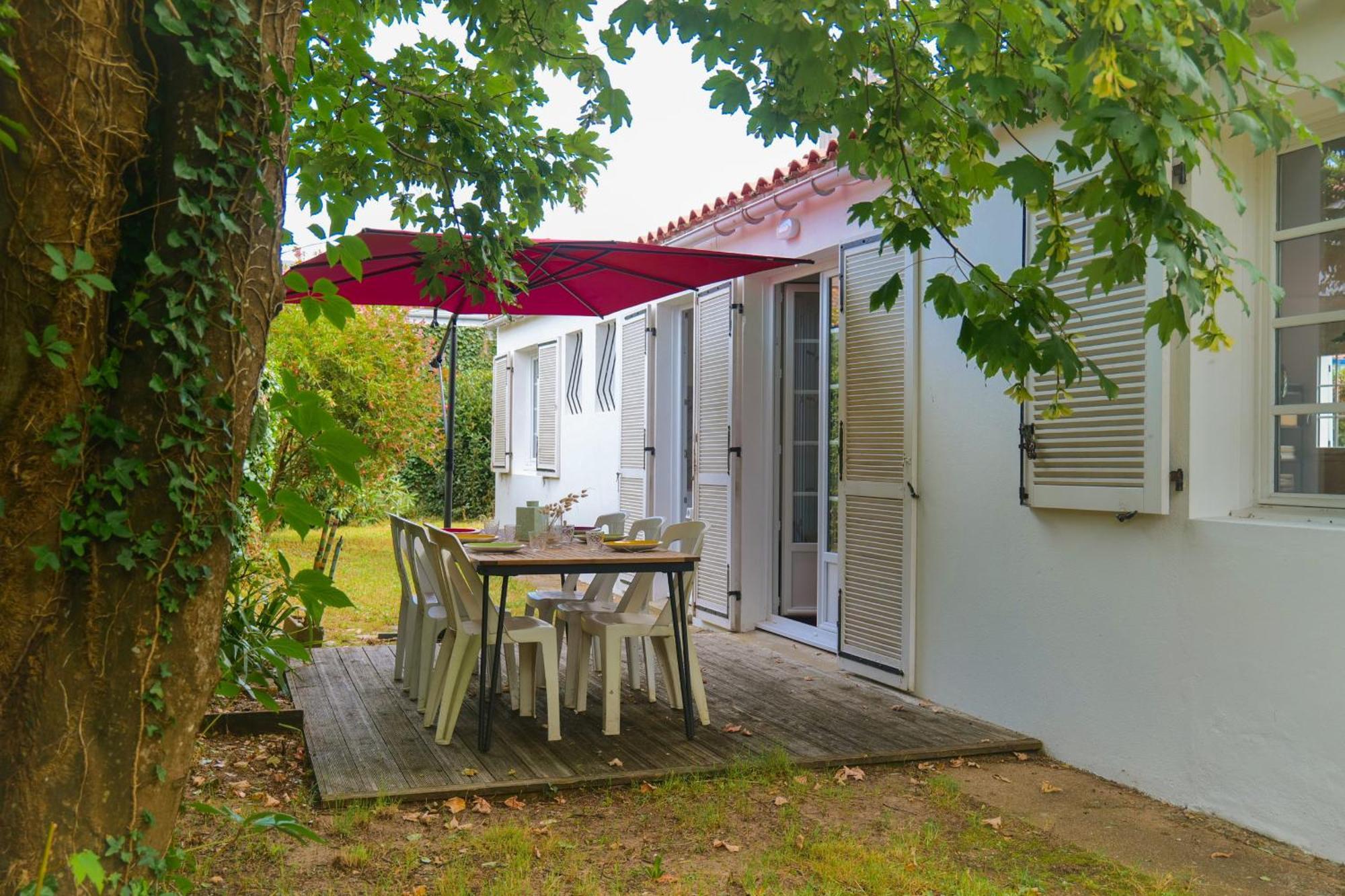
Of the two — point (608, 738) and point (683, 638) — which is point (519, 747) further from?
point (683, 638)

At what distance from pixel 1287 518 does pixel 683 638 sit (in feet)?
7.73

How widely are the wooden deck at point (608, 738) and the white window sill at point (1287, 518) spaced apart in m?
1.35

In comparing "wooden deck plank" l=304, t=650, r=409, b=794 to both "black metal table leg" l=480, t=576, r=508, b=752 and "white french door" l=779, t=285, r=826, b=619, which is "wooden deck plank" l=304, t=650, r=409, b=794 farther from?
"white french door" l=779, t=285, r=826, b=619

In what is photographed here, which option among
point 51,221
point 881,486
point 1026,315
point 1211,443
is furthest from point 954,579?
point 51,221

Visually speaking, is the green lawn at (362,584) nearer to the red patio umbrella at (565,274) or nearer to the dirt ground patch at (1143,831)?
the red patio umbrella at (565,274)

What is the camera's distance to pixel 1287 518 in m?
3.79

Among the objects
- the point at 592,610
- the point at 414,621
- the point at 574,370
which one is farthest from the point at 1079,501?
the point at 574,370

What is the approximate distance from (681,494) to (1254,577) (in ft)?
17.5

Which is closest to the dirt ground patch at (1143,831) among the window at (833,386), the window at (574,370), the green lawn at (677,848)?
the green lawn at (677,848)

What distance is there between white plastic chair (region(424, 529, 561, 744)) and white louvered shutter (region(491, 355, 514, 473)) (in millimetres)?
9660

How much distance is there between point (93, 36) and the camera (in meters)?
1.53

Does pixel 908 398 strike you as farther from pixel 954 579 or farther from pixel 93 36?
pixel 93 36

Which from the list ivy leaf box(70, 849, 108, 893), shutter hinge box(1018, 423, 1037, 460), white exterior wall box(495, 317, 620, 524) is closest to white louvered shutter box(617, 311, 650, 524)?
white exterior wall box(495, 317, 620, 524)

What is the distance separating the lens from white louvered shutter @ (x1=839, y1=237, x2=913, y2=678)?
557 cm
